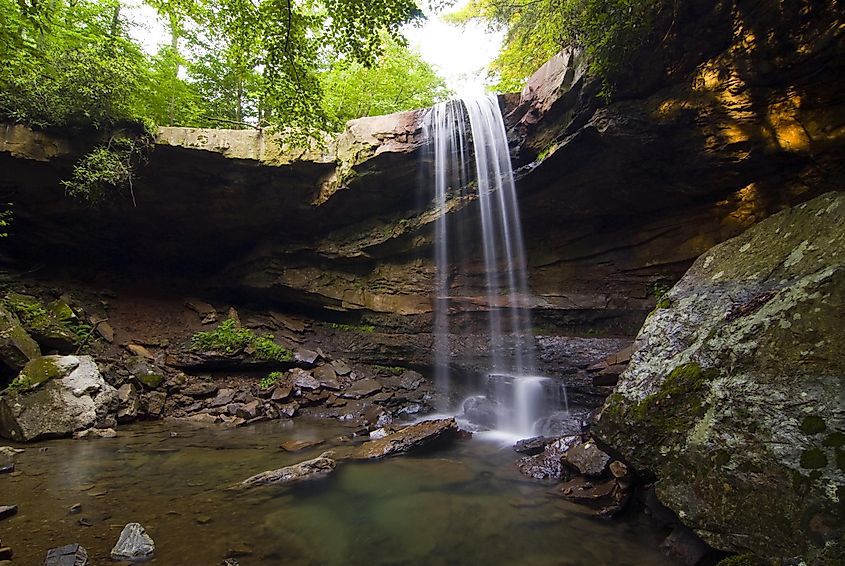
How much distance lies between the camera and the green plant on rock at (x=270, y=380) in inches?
386

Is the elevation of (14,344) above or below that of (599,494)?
above

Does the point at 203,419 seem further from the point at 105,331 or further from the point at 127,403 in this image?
the point at 105,331

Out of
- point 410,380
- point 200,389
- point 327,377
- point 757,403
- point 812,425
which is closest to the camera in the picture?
point 812,425

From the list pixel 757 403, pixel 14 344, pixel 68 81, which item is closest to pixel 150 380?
pixel 14 344

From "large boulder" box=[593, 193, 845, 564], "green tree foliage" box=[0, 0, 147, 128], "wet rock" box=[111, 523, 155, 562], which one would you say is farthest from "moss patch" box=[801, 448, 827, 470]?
"green tree foliage" box=[0, 0, 147, 128]

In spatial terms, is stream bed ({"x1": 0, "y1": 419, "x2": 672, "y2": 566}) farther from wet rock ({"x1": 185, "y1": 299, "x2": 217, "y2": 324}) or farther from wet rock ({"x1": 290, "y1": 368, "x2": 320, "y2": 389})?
wet rock ({"x1": 185, "y1": 299, "x2": 217, "y2": 324})

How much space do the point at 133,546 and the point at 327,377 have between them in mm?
7246

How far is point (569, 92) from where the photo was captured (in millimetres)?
6832

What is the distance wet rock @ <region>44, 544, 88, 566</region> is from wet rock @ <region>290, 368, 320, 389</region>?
682cm

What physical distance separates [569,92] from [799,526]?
6.68 meters

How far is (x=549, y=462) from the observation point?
5230 millimetres

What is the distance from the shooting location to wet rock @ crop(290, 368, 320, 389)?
955 cm

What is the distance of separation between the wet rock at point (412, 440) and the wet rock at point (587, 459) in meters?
2.28

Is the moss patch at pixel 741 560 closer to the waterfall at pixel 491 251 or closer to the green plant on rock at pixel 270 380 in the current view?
the waterfall at pixel 491 251
